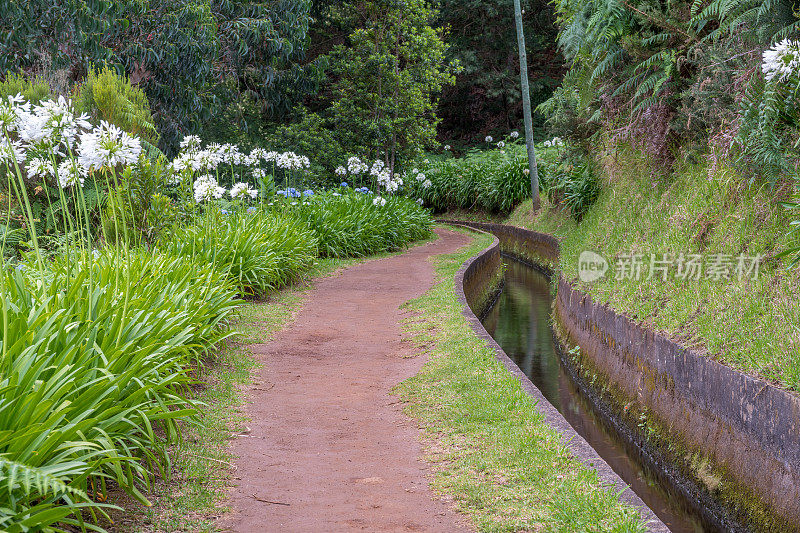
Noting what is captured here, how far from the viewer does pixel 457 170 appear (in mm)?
24422

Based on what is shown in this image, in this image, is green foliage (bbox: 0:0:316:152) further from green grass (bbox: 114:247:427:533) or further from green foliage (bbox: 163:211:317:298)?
green grass (bbox: 114:247:427:533)

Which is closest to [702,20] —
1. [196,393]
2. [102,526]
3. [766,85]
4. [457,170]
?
[766,85]

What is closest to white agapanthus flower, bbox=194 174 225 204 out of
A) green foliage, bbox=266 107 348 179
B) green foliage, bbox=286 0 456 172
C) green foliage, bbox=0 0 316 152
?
green foliage, bbox=0 0 316 152

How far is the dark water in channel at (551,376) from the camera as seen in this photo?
16.8 ft

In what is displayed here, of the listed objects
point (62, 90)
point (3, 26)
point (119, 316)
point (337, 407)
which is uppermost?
point (3, 26)

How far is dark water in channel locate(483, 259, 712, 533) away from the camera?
511 centimetres

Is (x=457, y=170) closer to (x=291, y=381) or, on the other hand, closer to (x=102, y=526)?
(x=291, y=381)

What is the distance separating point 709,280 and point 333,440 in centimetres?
339

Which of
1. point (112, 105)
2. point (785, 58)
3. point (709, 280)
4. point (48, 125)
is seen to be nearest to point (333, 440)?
point (48, 125)

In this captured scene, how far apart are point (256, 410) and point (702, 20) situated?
6.14m

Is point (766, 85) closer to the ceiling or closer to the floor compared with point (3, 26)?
closer to the floor

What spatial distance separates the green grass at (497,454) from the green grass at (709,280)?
4.48 ft

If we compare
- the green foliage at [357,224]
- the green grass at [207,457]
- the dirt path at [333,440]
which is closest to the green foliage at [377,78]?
the green foliage at [357,224]

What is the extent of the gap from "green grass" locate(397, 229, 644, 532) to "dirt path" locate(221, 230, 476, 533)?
0.47 feet
